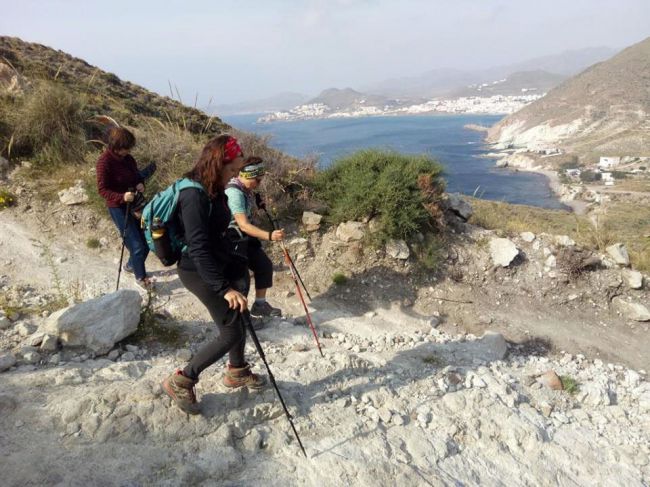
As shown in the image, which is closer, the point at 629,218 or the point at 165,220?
the point at 165,220

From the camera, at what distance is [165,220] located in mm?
3152

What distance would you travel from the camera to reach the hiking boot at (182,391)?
357 centimetres

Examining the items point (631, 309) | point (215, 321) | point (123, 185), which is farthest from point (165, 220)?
point (631, 309)

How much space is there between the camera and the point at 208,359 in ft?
11.5

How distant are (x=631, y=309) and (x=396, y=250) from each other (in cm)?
480

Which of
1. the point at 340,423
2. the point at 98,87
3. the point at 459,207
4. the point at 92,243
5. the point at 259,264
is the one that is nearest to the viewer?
the point at 340,423

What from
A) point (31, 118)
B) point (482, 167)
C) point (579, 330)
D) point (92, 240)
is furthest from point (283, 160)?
point (482, 167)

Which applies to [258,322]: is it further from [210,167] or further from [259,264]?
[210,167]

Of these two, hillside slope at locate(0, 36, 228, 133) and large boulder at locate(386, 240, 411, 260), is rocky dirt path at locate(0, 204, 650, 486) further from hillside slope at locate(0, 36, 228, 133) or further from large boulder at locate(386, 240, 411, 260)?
hillside slope at locate(0, 36, 228, 133)

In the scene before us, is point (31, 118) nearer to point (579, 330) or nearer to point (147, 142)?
point (147, 142)

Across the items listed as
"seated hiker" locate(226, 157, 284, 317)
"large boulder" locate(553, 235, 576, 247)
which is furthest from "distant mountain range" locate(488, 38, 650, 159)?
"seated hiker" locate(226, 157, 284, 317)

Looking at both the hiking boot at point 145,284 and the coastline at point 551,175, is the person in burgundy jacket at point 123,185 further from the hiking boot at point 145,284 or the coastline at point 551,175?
the coastline at point 551,175

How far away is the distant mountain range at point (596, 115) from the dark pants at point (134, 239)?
107534 mm

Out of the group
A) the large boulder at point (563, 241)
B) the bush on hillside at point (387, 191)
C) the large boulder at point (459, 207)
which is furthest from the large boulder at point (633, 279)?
the bush on hillside at point (387, 191)
